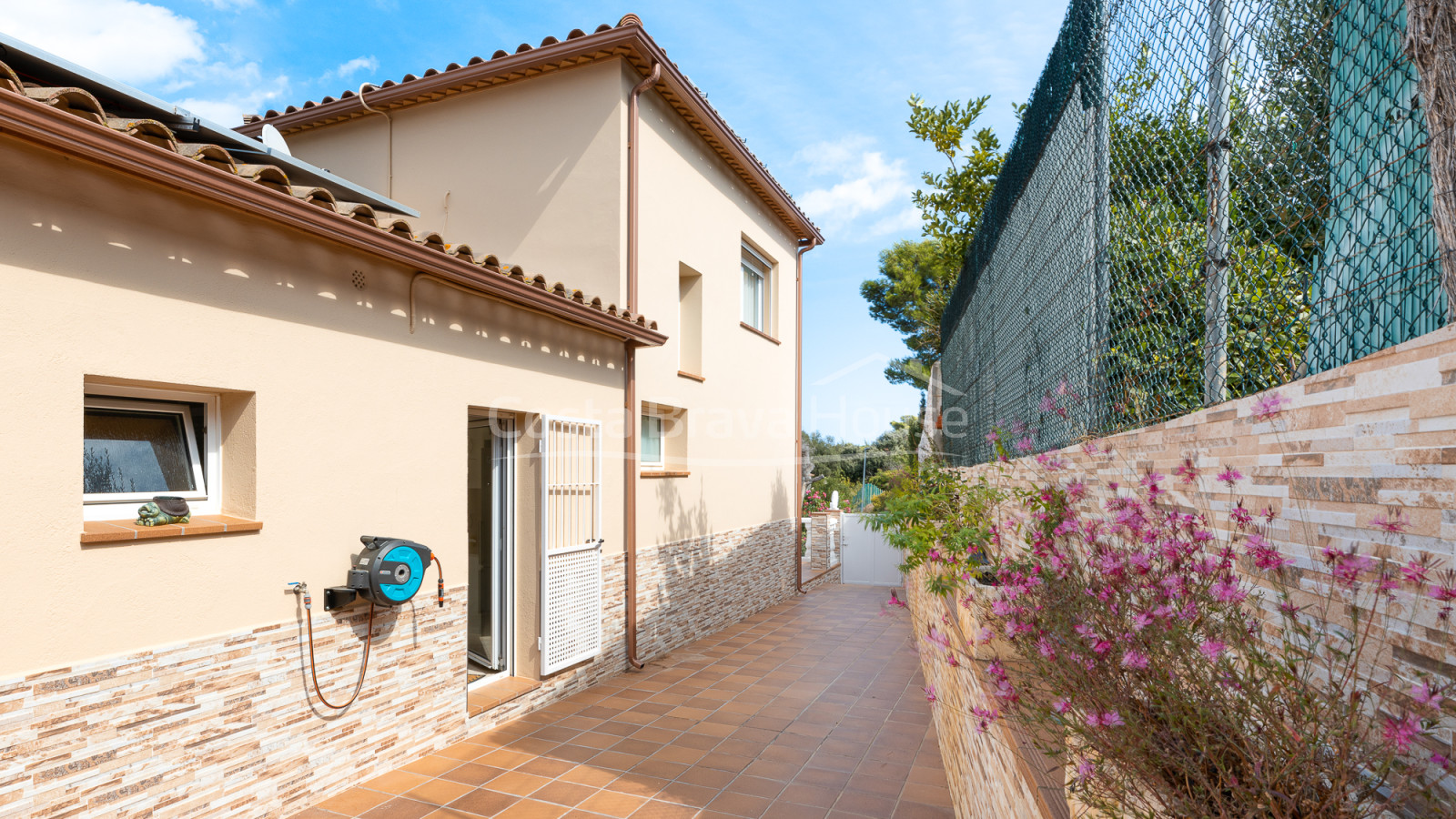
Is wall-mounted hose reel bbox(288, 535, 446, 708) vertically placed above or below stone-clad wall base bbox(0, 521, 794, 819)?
above

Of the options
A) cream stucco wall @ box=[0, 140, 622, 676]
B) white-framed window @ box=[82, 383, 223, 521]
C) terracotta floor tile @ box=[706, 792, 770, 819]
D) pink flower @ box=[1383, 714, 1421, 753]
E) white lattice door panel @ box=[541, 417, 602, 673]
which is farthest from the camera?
white lattice door panel @ box=[541, 417, 602, 673]

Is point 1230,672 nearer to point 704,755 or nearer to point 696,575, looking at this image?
point 704,755

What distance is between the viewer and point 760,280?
11344mm

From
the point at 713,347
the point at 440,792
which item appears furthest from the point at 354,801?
the point at 713,347

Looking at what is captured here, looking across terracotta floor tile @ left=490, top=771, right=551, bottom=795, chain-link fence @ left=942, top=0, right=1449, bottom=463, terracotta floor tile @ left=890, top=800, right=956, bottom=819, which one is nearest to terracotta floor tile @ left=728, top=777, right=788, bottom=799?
terracotta floor tile @ left=890, top=800, right=956, bottom=819

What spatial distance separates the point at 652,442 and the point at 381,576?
14.1 feet

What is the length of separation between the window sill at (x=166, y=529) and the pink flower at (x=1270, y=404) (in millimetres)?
3955

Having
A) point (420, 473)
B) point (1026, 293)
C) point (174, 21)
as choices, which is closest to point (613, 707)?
point (420, 473)

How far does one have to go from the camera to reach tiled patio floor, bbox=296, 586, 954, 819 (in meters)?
4.01

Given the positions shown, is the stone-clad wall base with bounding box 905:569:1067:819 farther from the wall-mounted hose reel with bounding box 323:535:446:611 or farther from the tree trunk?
the wall-mounted hose reel with bounding box 323:535:446:611

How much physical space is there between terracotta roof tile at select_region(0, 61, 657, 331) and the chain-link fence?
353cm

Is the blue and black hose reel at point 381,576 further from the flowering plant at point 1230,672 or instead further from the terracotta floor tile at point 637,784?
the flowering plant at point 1230,672

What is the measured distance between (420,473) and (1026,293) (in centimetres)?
390

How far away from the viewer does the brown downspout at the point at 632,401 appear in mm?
6852
